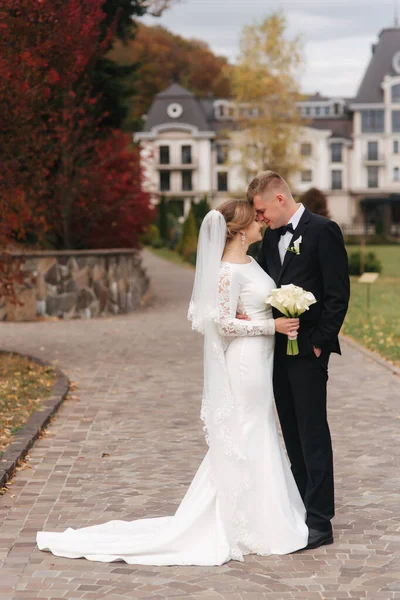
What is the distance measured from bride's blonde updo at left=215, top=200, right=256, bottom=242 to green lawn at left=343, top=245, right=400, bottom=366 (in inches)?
311

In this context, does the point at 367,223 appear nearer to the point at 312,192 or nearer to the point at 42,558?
the point at 312,192

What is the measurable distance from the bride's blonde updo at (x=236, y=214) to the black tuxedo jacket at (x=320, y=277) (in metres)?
0.28

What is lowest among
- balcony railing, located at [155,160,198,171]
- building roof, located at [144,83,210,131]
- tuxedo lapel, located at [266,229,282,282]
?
tuxedo lapel, located at [266,229,282,282]

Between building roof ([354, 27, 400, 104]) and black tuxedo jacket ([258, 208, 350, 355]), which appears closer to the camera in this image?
black tuxedo jacket ([258, 208, 350, 355])

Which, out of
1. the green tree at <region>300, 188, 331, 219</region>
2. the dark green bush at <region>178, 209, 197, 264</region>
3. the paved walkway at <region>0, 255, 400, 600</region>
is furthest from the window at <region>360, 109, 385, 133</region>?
the paved walkway at <region>0, 255, 400, 600</region>

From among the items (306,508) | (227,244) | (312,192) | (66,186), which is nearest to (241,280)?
(227,244)

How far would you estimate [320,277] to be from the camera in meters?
5.40

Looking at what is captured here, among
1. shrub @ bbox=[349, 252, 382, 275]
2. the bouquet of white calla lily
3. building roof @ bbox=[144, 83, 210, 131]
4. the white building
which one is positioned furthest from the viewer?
the white building

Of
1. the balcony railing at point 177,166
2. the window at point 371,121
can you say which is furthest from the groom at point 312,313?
the window at point 371,121

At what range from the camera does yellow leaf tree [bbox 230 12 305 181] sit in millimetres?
39062

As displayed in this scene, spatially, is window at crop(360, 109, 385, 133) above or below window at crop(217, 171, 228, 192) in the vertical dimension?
above

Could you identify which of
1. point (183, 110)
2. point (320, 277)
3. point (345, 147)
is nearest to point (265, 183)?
point (320, 277)

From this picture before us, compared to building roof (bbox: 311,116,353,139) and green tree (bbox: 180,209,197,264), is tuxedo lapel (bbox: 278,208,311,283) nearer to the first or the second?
green tree (bbox: 180,209,197,264)

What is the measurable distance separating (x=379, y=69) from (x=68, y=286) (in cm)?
6782
